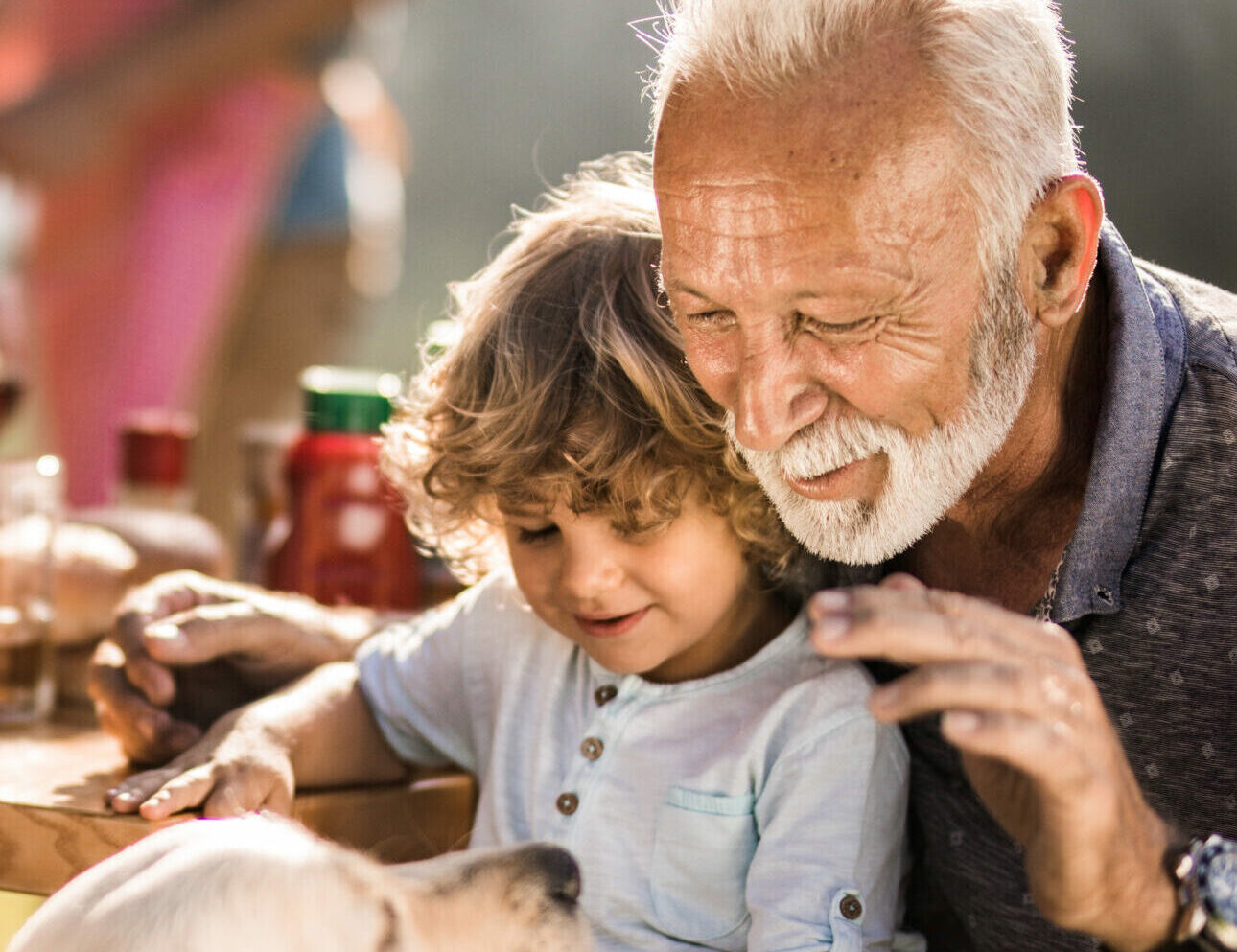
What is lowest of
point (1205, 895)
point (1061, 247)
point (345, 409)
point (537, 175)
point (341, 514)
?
point (1205, 895)

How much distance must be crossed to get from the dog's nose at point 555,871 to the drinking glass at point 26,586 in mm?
801

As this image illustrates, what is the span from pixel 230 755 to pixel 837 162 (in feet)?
2.38

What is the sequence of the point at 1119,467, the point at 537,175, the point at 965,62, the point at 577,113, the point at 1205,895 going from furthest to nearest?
the point at 577,113, the point at 537,175, the point at 1119,467, the point at 965,62, the point at 1205,895

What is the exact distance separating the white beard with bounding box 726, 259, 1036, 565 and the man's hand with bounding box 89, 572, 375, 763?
57 centimetres

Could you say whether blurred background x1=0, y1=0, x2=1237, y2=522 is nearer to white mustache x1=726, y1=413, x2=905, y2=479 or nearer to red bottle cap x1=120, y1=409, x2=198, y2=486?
red bottle cap x1=120, y1=409, x2=198, y2=486

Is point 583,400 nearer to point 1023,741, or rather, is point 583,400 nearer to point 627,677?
point 627,677

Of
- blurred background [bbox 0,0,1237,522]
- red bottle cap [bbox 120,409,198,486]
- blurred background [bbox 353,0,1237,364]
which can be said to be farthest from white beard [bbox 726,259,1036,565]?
blurred background [bbox 0,0,1237,522]

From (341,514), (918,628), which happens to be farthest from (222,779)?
(918,628)

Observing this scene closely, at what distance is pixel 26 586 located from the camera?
1.54 m

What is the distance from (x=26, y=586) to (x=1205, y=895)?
4.14ft

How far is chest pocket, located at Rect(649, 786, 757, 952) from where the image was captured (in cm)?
117

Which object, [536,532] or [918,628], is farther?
[536,532]

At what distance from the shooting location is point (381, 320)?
5047 millimetres

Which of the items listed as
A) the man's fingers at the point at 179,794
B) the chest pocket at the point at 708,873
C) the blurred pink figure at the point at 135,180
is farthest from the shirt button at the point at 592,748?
the blurred pink figure at the point at 135,180
